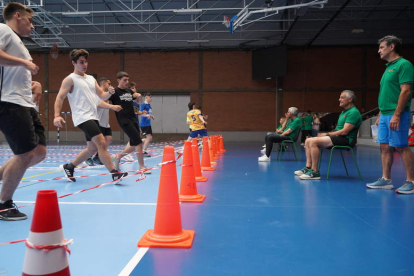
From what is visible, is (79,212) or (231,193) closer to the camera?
(79,212)

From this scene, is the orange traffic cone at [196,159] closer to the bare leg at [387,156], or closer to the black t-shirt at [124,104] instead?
the black t-shirt at [124,104]

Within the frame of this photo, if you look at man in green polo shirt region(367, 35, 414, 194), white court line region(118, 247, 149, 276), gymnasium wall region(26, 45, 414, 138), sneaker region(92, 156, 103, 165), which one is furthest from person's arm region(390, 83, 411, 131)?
gymnasium wall region(26, 45, 414, 138)

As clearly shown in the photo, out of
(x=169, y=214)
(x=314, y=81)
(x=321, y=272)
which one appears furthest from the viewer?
(x=314, y=81)

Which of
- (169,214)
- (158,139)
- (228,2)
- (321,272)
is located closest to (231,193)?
(169,214)

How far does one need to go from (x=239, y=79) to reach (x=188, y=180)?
1628 cm

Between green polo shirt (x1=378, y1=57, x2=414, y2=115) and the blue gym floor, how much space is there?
3.70 ft

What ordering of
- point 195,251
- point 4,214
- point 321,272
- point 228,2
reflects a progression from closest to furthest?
point 321,272
point 195,251
point 4,214
point 228,2

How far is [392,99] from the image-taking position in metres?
4.07

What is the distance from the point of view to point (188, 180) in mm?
3582

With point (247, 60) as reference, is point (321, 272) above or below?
below

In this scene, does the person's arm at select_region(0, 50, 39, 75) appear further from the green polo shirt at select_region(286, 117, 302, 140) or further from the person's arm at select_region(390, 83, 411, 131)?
the green polo shirt at select_region(286, 117, 302, 140)

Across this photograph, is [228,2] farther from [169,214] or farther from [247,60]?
[169,214]

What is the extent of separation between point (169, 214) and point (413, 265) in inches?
63.4

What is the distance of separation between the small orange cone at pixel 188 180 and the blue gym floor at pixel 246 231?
0.17 meters
